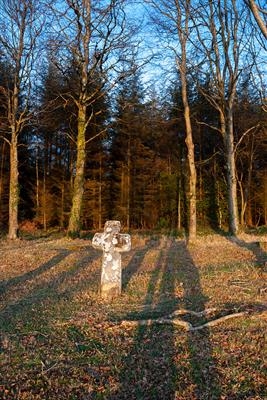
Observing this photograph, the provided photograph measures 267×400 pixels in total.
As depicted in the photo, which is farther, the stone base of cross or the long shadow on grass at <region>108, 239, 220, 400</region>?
the stone base of cross

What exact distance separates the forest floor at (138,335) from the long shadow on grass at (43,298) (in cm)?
2

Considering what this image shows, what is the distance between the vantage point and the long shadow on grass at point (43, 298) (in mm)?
6160

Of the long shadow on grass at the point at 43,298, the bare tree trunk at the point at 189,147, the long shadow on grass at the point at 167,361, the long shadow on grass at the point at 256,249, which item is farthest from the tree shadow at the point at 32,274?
the bare tree trunk at the point at 189,147

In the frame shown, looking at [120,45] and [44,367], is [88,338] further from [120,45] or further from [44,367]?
[120,45]

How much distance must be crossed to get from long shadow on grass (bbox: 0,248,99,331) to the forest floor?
0.02 metres

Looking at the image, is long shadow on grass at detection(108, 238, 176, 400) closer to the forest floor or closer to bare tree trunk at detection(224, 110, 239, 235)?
the forest floor

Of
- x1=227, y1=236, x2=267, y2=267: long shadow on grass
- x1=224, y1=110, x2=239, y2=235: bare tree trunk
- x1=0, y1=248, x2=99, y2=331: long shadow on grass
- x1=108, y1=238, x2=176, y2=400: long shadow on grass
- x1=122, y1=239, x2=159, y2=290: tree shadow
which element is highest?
x1=224, y1=110, x2=239, y2=235: bare tree trunk

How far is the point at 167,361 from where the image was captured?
14.4 feet

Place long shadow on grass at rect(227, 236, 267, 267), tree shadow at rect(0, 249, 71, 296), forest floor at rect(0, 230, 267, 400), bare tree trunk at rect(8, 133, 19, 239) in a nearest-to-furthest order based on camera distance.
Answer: forest floor at rect(0, 230, 267, 400)
tree shadow at rect(0, 249, 71, 296)
long shadow on grass at rect(227, 236, 267, 267)
bare tree trunk at rect(8, 133, 19, 239)

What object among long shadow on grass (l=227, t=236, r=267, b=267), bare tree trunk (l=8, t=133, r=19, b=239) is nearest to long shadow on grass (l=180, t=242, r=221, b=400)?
long shadow on grass (l=227, t=236, r=267, b=267)

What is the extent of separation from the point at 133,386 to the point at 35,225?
1066 inches

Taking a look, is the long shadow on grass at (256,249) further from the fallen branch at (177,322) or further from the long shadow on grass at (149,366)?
the long shadow on grass at (149,366)

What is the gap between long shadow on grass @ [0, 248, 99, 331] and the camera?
6.16m

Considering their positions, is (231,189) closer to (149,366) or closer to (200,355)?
(200,355)
